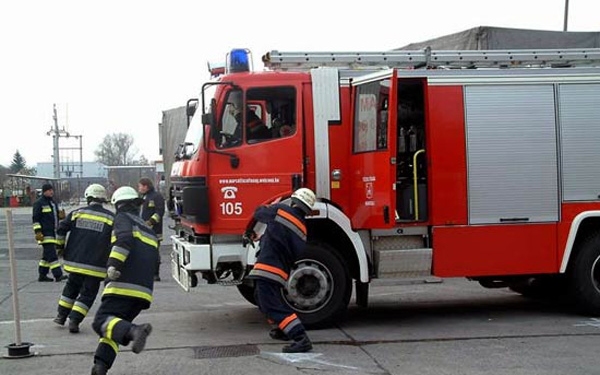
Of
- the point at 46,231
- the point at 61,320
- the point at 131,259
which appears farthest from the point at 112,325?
the point at 46,231

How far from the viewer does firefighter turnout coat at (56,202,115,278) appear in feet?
26.0

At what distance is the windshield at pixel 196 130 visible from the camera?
8172mm

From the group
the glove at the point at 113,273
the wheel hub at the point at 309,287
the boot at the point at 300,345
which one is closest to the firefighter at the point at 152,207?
the wheel hub at the point at 309,287

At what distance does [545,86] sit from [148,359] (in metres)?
5.61

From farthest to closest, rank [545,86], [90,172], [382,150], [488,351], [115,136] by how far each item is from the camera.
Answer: [115,136] → [90,172] → [545,86] → [382,150] → [488,351]

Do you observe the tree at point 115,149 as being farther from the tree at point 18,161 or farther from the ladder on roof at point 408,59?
the ladder on roof at point 408,59

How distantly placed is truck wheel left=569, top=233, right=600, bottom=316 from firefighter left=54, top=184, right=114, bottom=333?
221 inches

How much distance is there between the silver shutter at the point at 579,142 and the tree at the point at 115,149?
97.3 m

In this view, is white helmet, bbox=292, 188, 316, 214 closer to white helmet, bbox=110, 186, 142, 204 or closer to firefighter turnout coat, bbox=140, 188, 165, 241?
white helmet, bbox=110, 186, 142, 204

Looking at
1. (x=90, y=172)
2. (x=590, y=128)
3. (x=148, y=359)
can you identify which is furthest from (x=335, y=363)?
(x=90, y=172)

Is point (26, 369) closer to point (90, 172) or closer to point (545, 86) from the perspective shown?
point (545, 86)

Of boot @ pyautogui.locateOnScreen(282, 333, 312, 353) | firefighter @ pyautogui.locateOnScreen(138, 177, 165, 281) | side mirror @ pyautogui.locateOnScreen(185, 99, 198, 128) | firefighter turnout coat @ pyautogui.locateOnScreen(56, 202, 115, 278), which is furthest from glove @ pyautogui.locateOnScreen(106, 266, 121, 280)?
firefighter @ pyautogui.locateOnScreen(138, 177, 165, 281)

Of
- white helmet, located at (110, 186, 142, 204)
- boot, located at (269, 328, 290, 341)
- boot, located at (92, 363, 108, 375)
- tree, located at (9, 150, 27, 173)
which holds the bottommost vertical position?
boot, located at (269, 328, 290, 341)

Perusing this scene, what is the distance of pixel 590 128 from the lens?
8516mm
